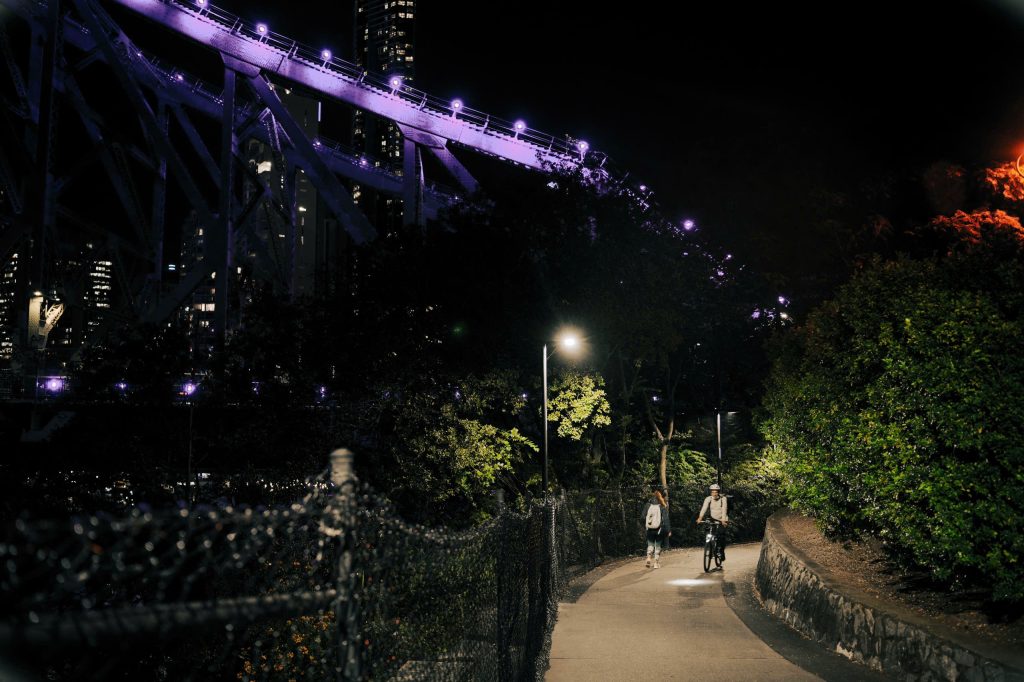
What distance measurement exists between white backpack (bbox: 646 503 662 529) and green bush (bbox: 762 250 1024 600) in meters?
6.58

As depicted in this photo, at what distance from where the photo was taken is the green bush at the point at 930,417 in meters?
8.82

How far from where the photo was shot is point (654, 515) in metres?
20.0

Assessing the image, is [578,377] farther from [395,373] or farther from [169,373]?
[169,373]

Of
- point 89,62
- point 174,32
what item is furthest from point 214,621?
point 89,62

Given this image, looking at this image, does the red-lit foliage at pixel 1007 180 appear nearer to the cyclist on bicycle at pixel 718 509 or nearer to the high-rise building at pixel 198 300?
the cyclist on bicycle at pixel 718 509

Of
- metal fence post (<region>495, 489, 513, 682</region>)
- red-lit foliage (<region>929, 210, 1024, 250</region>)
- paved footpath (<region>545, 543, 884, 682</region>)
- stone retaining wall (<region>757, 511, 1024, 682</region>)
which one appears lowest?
paved footpath (<region>545, 543, 884, 682</region>)

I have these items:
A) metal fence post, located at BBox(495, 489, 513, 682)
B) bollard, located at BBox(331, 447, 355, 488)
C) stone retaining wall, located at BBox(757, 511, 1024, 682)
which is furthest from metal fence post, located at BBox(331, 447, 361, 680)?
stone retaining wall, located at BBox(757, 511, 1024, 682)

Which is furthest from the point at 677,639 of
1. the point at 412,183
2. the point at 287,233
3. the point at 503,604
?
the point at 287,233

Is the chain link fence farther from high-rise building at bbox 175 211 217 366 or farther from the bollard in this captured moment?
high-rise building at bbox 175 211 217 366

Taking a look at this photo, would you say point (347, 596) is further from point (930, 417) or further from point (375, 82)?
point (375, 82)

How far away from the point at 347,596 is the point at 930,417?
7762 millimetres

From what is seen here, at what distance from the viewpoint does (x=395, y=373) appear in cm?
2484

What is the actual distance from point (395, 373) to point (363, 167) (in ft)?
165

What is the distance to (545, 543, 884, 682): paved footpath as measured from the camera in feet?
32.0
